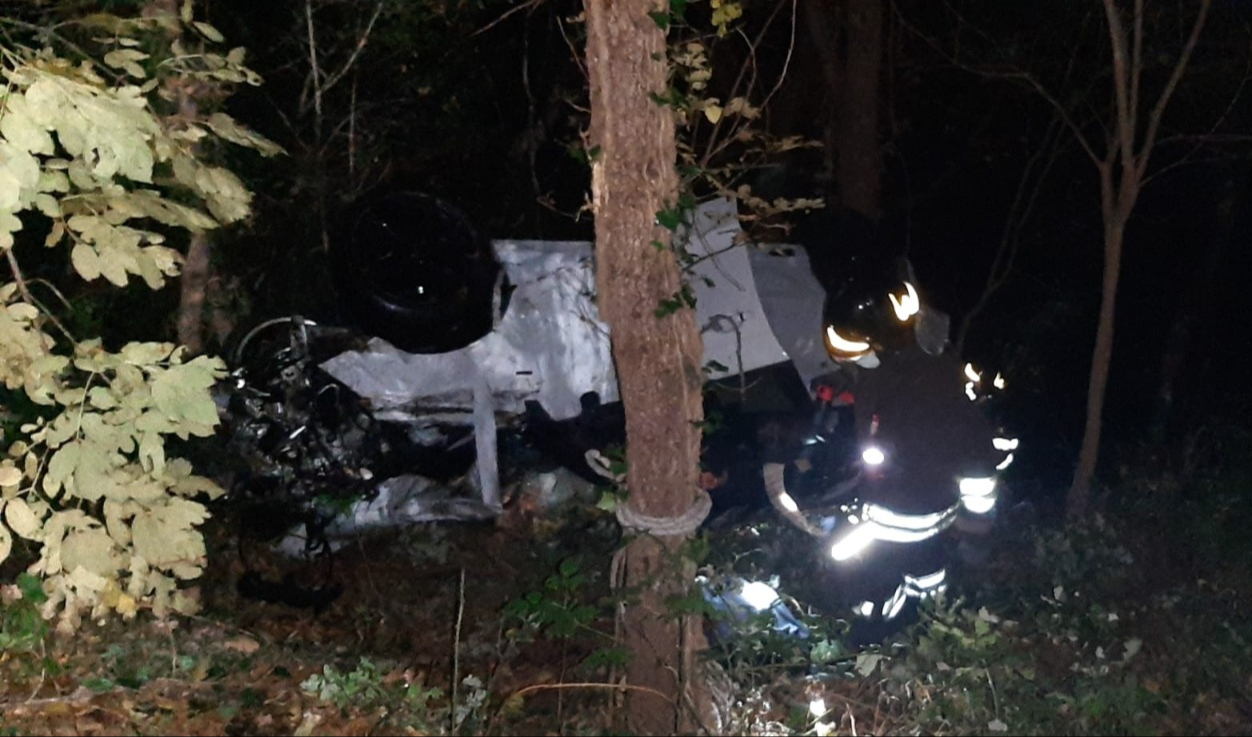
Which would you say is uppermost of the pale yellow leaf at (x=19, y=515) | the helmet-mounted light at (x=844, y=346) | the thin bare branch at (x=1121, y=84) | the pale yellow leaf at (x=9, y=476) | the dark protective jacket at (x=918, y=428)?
the thin bare branch at (x=1121, y=84)

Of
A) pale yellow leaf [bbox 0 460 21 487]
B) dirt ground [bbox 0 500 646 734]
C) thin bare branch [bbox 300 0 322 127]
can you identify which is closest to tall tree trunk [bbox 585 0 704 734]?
dirt ground [bbox 0 500 646 734]

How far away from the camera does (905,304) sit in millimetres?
5102

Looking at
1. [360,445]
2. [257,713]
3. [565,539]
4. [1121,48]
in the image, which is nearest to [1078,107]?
[1121,48]

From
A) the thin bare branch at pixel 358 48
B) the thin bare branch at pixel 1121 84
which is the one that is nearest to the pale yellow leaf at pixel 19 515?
the thin bare branch at pixel 358 48

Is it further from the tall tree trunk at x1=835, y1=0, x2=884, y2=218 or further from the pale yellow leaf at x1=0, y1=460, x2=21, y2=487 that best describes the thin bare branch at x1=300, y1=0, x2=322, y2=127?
the pale yellow leaf at x1=0, y1=460, x2=21, y2=487

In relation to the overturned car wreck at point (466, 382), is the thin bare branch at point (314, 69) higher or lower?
higher

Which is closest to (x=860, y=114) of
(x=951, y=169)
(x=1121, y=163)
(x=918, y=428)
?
(x=1121, y=163)

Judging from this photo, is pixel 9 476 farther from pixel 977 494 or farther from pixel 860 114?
pixel 860 114

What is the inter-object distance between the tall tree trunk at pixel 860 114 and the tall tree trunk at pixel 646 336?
5322 millimetres

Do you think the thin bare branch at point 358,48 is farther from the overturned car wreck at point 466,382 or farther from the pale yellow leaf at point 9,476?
the pale yellow leaf at point 9,476

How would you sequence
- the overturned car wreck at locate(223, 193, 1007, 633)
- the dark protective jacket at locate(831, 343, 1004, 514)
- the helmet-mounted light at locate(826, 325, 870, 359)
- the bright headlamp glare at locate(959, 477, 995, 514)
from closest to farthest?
1. the helmet-mounted light at locate(826, 325, 870, 359)
2. the dark protective jacket at locate(831, 343, 1004, 514)
3. the bright headlamp glare at locate(959, 477, 995, 514)
4. the overturned car wreck at locate(223, 193, 1007, 633)

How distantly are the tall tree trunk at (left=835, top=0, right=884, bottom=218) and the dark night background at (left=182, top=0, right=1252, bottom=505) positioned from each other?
0.62m

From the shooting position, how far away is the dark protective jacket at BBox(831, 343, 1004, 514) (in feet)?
16.8

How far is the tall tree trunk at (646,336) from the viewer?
11.4ft
